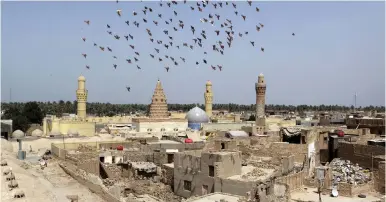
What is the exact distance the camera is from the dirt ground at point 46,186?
66.2 ft

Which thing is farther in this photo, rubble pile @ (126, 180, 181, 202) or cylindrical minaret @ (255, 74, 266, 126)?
cylindrical minaret @ (255, 74, 266, 126)

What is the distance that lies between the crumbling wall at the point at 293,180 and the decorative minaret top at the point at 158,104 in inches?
1375

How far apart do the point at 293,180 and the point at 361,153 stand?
791 centimetres

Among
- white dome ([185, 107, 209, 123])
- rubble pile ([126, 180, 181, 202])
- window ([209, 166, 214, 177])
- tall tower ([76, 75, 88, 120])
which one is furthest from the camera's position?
tall tower ([76, 75, 88, 120])

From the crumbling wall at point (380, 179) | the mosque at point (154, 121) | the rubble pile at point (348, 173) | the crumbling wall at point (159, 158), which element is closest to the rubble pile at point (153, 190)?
the crumbling wall at point (159, 158)

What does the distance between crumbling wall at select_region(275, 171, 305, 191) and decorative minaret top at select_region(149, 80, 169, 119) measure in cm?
3491

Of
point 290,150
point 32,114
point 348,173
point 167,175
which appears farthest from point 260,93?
point 348,173

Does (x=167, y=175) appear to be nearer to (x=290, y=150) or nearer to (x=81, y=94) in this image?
(x=290, y=150)

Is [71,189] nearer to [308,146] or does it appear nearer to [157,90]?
[308,146]

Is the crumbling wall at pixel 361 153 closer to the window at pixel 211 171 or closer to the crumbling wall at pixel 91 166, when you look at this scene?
the window at pixel 211 171

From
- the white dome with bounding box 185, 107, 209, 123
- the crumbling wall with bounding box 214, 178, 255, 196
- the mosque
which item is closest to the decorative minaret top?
the mosque

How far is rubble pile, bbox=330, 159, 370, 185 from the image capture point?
74.7ft

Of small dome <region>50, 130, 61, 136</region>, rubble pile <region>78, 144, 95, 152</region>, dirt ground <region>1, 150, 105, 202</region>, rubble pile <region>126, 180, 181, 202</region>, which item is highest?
small dome <region>50, 130, 61, 136</region>

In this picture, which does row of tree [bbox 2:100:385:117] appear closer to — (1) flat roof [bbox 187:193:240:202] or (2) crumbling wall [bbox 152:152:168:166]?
(2) crumbling wall [bbox 152:152:168:166]
